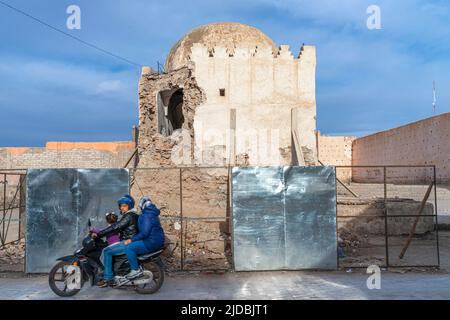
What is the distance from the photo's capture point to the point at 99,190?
8.97 meters

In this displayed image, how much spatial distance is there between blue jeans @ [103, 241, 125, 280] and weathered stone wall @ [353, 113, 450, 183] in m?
21.0

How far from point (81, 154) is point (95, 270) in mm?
23857

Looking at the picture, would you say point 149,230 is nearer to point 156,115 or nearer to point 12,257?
point 12,257

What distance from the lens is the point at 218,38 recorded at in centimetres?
1780

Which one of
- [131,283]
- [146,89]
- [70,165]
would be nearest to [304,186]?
[131,283]

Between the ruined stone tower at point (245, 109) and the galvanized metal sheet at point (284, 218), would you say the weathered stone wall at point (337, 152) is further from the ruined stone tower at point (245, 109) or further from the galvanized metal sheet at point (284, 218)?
the galvanized metal sheet at point (284, 218)

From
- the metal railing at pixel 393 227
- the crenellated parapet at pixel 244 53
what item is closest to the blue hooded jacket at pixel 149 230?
the metal railing at pixel 393 227

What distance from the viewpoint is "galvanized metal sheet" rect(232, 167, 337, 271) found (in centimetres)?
860

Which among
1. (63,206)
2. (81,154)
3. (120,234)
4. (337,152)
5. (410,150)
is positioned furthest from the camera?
(337,152)

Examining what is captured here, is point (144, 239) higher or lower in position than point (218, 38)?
lower

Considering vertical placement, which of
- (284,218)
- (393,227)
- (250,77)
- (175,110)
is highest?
(250,77)

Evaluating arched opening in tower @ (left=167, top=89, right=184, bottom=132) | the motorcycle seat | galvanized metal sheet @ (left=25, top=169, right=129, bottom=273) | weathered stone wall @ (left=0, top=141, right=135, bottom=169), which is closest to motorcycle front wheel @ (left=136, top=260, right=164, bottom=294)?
the motorcycle seat

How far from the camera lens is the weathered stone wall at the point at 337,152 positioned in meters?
36.1

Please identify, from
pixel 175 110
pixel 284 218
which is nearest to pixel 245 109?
pixel 175 110
